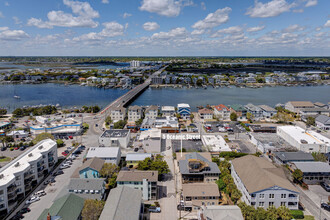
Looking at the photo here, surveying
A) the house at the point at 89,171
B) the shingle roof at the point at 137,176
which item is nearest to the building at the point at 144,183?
the shingle roof at the point at 137,176

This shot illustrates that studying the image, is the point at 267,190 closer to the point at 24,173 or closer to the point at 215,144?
the point at 215,144

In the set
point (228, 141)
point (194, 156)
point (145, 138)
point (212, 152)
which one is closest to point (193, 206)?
point (194, 156)

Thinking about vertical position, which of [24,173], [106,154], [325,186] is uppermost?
[106,154]

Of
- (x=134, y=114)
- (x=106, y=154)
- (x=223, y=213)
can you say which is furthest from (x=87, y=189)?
(x=134, y=114)

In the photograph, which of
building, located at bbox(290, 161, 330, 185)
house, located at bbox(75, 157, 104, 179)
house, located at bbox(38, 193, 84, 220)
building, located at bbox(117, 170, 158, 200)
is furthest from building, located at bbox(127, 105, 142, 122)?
building, located at bbox(290, 161, 330, 185)

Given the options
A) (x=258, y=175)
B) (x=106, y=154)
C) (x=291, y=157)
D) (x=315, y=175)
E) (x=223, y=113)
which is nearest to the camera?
(x=258, y=175)

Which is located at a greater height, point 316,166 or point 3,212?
point 316,166

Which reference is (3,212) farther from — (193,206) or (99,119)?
(99,119)

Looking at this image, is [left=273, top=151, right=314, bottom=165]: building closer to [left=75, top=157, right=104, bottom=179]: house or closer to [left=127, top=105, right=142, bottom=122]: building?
[left=75, top=157, right=104, bottom=179]: house
